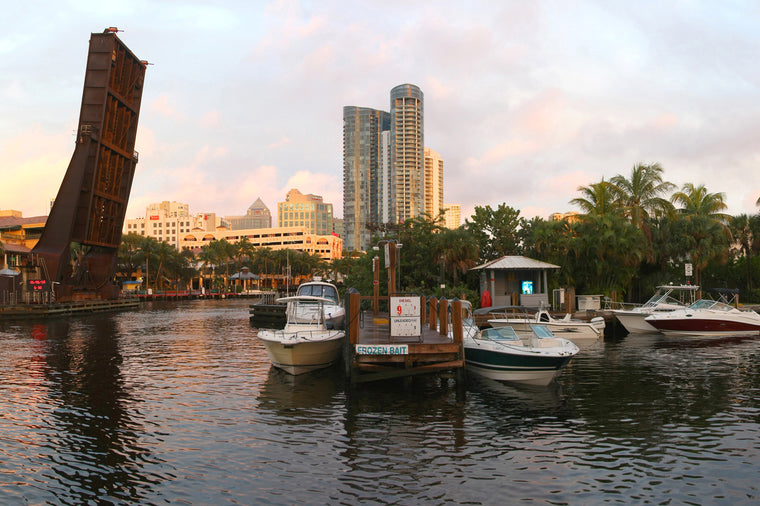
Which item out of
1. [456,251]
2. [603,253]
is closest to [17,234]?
[456,251]

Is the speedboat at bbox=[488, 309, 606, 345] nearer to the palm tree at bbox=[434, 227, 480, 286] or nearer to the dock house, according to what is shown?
the dock house

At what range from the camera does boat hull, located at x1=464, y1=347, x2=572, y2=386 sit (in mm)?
17656

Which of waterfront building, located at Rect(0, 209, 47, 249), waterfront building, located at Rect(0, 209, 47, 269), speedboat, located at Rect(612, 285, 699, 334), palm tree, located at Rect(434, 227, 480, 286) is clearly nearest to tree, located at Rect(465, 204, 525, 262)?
palm tree, located at Rect(434, 227, 480, 286)

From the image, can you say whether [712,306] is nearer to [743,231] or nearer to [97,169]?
[743,231]

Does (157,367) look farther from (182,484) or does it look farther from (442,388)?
(182,484)

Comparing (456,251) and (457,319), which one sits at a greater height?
(456,251)

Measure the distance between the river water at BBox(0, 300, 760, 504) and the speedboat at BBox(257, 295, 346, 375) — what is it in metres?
0.62

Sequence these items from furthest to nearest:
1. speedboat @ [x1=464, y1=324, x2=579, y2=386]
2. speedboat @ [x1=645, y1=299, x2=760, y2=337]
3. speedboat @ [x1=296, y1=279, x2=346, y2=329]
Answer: speedboat @ [x1=645, y1=299, x2=760, y2=337]
speedboat @ [x1=296, y1=279, x2=346, y2=329]
speedboat @ [x1=464, y1=324, x2=579, y2=386]

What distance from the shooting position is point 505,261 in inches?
1549

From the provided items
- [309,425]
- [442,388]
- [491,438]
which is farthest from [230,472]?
[442,388]

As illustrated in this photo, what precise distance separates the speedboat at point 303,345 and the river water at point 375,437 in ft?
2.05

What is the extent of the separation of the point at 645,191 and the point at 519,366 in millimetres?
38570

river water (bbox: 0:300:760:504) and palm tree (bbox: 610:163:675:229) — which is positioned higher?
palm tree (bbox: 610:163:675:229)

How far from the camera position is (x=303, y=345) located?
20.0 meters
